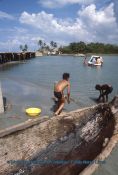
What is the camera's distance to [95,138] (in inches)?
285

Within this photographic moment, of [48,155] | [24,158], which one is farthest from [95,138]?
[24,158]

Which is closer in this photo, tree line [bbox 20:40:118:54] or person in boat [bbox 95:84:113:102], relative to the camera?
person in boat [bbox 95:84:113:102]

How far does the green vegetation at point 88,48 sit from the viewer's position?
461 ft

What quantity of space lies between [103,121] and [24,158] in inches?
104

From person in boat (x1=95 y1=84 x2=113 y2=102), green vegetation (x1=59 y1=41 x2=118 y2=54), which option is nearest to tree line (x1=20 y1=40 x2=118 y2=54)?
green vegetation (x1=59 y1=41 x2=118 y2=54)

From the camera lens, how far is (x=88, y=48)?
13950 centimetres

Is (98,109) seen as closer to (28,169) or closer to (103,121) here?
(103,121)

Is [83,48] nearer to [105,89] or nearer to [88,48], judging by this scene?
[88,48]

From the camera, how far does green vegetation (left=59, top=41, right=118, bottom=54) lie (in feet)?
461

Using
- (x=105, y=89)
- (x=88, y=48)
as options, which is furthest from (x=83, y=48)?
(x=105, y=89)

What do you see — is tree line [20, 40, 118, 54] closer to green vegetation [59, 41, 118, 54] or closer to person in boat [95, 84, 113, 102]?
green vegetation [59, 41, 118, 54]

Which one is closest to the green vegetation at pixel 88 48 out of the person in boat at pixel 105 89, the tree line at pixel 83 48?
the tree line at pixel 83 48

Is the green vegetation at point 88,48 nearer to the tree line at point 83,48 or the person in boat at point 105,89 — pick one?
the tree line at point 83,48

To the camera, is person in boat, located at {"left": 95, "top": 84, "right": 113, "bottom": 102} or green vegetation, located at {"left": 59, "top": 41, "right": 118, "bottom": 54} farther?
green vegetation, located at {"left": 59, "top": 41, "right": 118, "bottom": 54}
